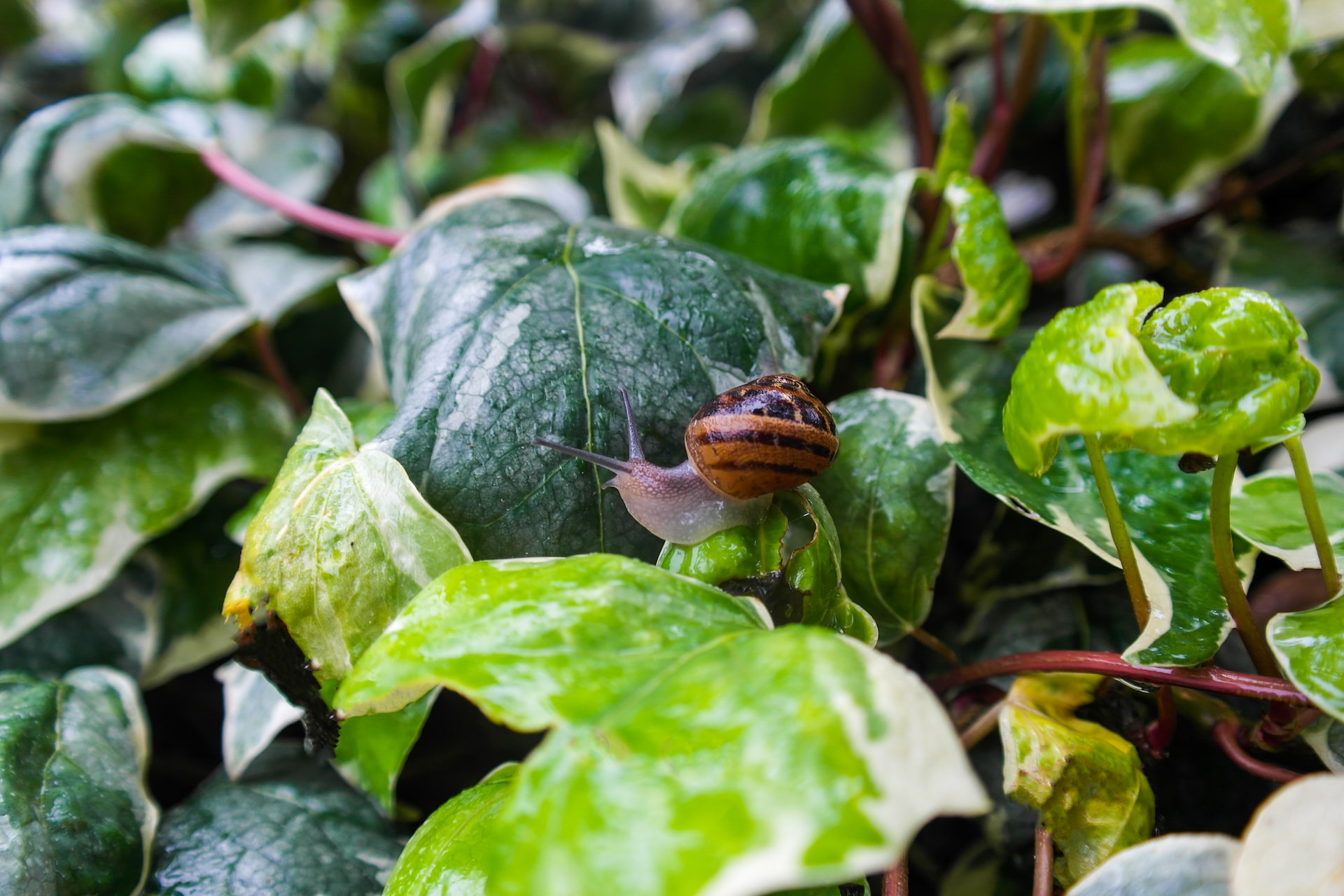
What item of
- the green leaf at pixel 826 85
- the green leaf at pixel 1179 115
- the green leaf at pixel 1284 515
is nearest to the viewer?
the green leaf at pixel 1284 515

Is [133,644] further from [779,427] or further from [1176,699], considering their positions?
[1176,699]

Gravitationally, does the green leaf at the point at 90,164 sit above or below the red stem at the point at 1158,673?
above

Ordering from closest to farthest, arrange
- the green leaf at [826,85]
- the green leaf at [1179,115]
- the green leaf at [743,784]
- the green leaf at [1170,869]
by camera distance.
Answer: the green leaf at [743,784], the green leaf at [1170,869], the green leaf at [1179,115], the green leaf at [826,85]

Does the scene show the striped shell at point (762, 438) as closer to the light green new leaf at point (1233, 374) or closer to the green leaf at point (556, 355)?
the green leaf at point (556, 355)

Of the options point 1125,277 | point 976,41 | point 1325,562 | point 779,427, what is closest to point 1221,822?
point 1325,562

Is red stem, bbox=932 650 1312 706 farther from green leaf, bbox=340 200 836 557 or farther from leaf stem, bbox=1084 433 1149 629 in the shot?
green leaf, bbox=340 200 836 557

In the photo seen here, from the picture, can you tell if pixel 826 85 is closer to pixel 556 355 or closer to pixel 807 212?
pixel 807 212

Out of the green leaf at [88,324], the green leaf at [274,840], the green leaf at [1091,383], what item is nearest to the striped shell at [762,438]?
the green leaf at [1091,383]

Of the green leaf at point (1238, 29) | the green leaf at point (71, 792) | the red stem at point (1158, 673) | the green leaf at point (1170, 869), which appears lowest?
the green leaf at point (71, 792)
